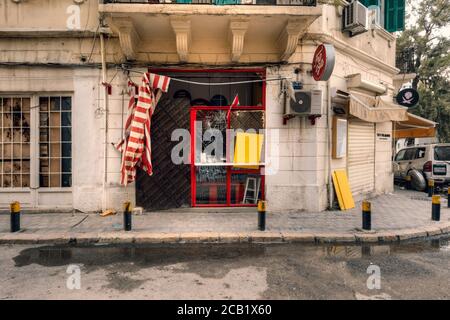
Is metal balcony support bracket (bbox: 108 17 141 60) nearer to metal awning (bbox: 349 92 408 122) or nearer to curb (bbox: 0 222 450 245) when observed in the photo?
curb (bbox: 0 222 450 245)

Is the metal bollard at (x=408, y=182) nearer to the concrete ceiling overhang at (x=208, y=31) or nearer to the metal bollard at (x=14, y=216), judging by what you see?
the concrete ceiling overhang at (x=208, y=31)

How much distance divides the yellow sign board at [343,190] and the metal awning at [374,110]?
1779 mm

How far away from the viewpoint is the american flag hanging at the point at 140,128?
7824 millimetres

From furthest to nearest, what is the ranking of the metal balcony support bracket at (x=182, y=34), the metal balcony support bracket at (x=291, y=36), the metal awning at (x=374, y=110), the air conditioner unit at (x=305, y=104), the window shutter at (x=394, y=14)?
the window shutter at (x=394, y=14) → the metal awning at (x=374, y=110) → the air conditioner unit at (x=305, y=104) → the metal balcony support bracket at (x=291, y=36) → the metal balcony support bracket at (x=182, y=34)

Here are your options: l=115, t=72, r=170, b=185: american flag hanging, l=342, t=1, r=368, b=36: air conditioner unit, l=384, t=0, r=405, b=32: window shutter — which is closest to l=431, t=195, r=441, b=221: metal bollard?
l=342, t=1, r=368, b=36: air conditioner unit

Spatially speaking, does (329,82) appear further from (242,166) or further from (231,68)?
(242,166)

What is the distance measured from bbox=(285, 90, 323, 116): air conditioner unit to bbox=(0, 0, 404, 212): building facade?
0.38m

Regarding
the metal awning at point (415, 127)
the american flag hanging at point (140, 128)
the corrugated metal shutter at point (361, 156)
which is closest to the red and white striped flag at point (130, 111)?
the american flag hanging at point (140, 128)

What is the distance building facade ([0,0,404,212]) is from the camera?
8.09m

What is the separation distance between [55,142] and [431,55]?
893 inches

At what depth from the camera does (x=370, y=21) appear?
10.3 meters

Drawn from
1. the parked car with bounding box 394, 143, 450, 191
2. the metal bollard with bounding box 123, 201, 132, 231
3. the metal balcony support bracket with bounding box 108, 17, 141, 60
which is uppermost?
the metal balcony support bracket with bounding box 108, 17, 141, 60
